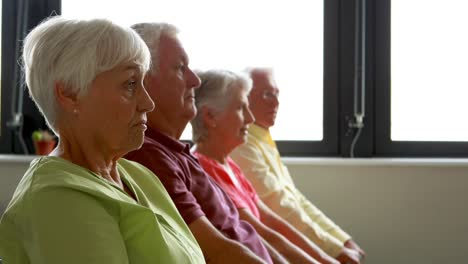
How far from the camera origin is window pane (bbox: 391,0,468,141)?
4.02 m

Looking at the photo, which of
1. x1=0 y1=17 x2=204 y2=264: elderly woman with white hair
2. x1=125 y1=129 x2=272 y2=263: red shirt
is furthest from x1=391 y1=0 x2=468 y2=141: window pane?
x1=0 y1=17 x2=204 y2=264: elderly woman with white hair

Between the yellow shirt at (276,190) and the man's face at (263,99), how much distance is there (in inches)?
2.4

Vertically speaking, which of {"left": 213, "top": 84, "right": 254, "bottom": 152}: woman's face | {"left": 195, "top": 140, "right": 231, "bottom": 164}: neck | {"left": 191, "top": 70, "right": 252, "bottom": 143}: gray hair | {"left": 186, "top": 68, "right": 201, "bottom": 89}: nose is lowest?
{"left": 195, "top": 140, "right": 231, "bottom": 164}: neck

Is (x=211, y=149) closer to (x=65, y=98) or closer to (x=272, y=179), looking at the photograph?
(x=272, y=179)

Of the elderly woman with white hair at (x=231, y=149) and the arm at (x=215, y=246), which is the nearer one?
the arm at (x=215, y=246)

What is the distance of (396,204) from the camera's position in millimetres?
3922

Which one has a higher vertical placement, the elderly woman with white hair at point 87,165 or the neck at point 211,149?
the elderly woman with white hair at point 87,165

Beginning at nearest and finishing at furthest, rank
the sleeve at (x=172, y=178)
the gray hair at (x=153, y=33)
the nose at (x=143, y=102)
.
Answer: the nose at (x=143, y=102), the sleeve at (x=172, y=178), the gray hair at (x=153, y=33)

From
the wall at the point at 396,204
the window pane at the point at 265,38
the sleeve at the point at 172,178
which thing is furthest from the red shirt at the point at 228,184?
the window pane at the point at 265,38

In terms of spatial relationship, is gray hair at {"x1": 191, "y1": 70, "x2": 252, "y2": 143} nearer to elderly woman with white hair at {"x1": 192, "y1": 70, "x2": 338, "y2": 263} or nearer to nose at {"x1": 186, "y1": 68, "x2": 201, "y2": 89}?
elderly woman with white hair at {"x1": 192, "y1": 70, "x2": 338, "y2": 263}

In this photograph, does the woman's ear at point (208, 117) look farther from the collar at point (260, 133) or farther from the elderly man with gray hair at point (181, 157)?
the collar at point (260, 133)

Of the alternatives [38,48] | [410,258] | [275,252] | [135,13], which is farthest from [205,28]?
[38,48]

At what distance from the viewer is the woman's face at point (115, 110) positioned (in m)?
1.43

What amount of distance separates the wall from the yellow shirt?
0.70m
